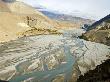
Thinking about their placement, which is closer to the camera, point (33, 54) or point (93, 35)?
point (33, 54)

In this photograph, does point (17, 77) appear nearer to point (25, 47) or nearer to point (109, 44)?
point (25, 47)

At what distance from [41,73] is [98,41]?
4417cm

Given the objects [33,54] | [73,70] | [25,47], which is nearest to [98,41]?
[25,47]

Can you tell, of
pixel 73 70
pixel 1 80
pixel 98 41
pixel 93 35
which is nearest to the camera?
pixel 1 80

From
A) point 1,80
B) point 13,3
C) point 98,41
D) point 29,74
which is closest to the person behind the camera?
point 1,80

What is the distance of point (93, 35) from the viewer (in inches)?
3568

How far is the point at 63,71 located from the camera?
41.5m

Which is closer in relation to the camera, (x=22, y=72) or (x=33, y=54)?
(x=22, y=72)

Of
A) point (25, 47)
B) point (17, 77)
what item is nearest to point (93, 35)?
point (25, 47)

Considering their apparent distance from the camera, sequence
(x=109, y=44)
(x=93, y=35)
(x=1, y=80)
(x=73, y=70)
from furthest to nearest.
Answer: (x=93, y=35) < (x=109, y=44) < (x=73, y=70) < (x=1, y=80)

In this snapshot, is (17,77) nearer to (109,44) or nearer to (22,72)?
(22,72)

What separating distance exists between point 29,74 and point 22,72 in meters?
1.63

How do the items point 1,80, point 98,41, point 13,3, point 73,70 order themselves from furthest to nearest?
point 13,3 → point 98,41 → point 73,70 → point 1,80

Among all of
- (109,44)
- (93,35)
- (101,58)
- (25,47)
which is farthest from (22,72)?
(93,35)
